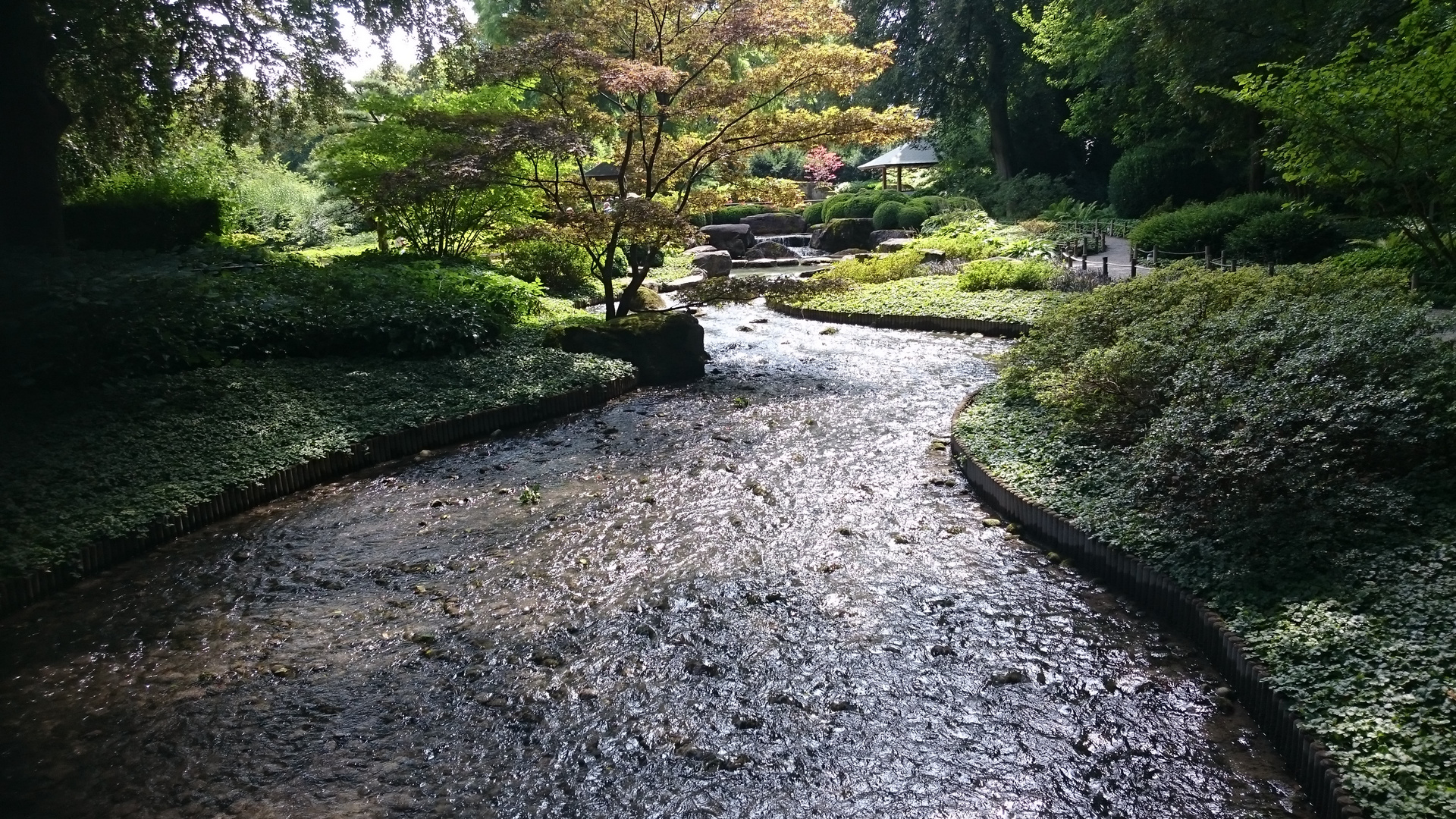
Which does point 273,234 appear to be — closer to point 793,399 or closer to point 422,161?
point 422,161

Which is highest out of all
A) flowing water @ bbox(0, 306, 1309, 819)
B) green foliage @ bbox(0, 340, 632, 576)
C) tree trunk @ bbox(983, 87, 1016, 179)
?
tree trunk @ bbox(983, 87, 1016, 179)

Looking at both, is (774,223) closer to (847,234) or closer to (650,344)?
(847,234)

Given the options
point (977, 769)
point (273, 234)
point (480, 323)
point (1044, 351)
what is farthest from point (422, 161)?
point (273, 234)

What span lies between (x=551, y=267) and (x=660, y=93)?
270 inches

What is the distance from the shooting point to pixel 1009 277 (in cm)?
1655

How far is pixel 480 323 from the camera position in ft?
35.7

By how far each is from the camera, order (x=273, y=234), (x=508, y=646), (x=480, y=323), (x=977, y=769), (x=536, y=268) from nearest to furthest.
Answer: (x=977, y=769), (x=508, y=646), (x=480, y=323), (x=536, y=268), (x=273, y=234)

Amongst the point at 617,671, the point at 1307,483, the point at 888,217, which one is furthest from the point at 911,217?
the point at 617,671

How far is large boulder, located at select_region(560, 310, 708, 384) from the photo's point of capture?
11.3 meters

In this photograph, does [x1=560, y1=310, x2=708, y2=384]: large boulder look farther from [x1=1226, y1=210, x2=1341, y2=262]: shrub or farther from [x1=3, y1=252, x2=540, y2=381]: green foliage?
[x1=1226, y1=210, x2=1341, y2=262]: shrub

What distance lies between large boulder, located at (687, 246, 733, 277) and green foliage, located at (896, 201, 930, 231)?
7260 millimetres

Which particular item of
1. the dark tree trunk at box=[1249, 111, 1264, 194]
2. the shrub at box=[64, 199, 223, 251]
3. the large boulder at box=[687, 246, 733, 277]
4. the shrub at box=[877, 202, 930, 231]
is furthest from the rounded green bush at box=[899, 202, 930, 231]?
the shrub at box=[64, 199, 223, 251]

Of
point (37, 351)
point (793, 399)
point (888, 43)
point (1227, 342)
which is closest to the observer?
point (1227, 342)

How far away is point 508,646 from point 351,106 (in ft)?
46.0
